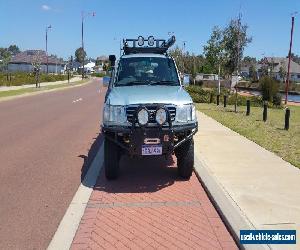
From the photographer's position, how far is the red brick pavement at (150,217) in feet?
15.7

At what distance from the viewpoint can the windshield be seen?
8352 mm

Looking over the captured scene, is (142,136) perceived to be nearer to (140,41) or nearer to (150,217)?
(150,217)

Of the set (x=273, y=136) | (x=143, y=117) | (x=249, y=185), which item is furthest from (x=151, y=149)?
(x=273, y=136)

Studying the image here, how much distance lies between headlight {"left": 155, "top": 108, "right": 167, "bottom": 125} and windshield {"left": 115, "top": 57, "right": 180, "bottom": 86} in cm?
162

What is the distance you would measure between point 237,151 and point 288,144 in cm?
211

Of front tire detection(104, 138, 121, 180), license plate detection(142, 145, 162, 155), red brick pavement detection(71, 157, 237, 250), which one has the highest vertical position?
license plate detection(142, 145, 162, 155)

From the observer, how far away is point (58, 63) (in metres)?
136

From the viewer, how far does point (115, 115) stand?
272 inches

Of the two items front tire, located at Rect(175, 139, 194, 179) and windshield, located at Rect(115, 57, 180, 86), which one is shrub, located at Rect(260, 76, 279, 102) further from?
front tire, located at Rect(175, 139, 194, 179)

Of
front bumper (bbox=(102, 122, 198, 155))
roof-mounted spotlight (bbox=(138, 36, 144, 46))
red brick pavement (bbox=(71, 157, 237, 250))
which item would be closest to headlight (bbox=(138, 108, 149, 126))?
front bumper (bbox=(102, 122, 198, 155))

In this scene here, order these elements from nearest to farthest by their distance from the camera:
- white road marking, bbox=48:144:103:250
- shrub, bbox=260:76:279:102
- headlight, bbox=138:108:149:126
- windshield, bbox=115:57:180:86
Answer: white road marking, bbox=48:144:103:250, headlight, bbox=138:108:149:126, windshield, bbox=115:57:180:86, shrub, bbox=260:76:279:102

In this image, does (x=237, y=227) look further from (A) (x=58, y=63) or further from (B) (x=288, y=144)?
(A) (x=58, y=63)

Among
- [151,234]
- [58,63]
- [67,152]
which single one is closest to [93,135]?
[67,152]

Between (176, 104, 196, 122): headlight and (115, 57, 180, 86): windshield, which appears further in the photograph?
(115, 57, 180, 86): windshield
